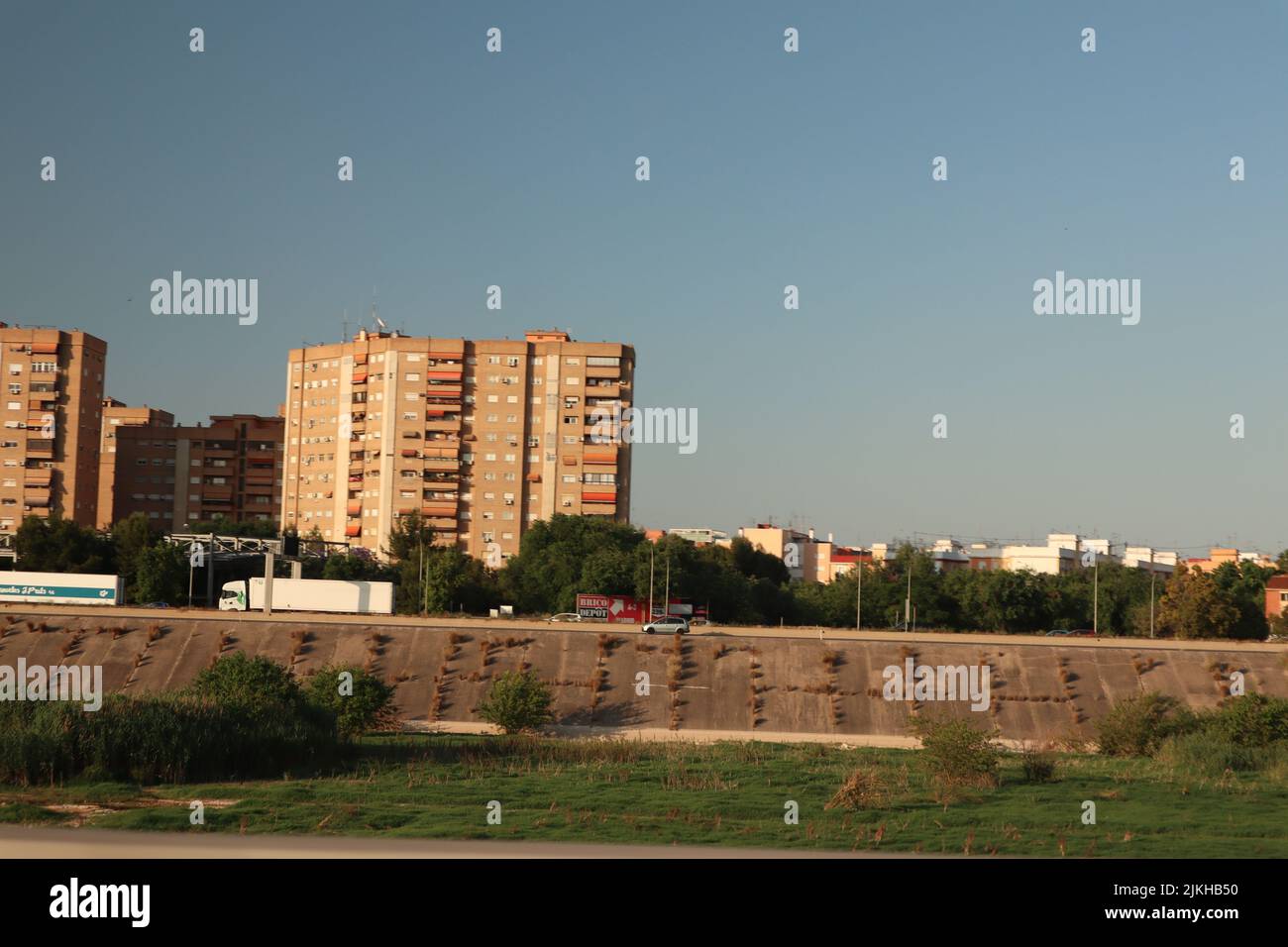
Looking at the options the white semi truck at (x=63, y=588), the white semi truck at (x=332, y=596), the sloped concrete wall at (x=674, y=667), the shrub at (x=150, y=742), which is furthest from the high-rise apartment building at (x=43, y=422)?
the shrub at (x=150, y=742)

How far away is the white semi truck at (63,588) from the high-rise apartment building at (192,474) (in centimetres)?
6896

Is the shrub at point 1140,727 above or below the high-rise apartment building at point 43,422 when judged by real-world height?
below

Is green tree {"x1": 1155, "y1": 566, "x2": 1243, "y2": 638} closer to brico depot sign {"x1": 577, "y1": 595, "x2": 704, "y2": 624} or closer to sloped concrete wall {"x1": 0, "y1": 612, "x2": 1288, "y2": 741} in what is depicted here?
sloped concrete wall {"x1": 0, "y1": 612, "x2": 1288, "y2": 741}

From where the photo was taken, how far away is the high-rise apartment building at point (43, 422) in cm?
12131

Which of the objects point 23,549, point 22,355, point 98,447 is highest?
point 22,355

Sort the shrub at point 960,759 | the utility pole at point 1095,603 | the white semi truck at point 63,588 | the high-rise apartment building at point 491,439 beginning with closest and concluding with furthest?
the shrub at point 960,759, the white semi truck at point 63,588, the utility pole at point 1095,603, the high-rise apartment building at point 491,439

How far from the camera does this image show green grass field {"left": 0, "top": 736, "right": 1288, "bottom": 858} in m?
19.2

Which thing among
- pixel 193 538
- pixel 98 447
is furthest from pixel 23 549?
pixel 98 447

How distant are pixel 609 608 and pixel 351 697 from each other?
4443 centimetres

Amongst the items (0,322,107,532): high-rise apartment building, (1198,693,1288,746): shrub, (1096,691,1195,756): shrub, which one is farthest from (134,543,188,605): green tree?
(1198,693,1288,746): shrub

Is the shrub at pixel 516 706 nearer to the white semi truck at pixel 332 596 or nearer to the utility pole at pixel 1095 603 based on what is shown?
the white semi truck at pixel 332 596

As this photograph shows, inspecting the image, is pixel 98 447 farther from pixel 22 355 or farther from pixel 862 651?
pixel 862 651
